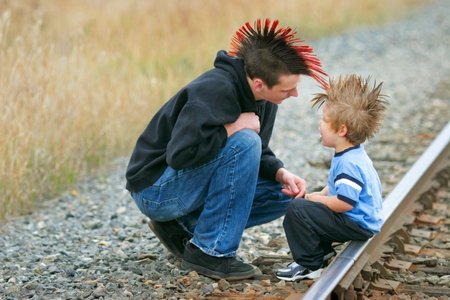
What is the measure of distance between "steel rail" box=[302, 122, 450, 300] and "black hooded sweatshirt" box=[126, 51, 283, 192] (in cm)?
60

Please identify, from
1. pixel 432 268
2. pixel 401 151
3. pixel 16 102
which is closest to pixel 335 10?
pixel 401 151

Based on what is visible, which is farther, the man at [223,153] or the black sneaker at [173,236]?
the black sneaker at [173,236]

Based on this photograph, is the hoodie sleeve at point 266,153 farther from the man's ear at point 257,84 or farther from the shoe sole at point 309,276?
the shoe sole at point 309,276

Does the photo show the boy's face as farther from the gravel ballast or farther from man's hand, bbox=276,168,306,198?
the gravel ballast

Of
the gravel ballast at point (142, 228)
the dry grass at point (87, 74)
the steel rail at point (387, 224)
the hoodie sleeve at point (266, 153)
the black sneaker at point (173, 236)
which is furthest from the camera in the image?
the dry grass at point (87, 74)

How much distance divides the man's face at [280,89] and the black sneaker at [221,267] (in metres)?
0.80

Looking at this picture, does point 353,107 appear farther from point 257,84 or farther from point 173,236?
point 173,236

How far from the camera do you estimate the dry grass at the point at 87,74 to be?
21.4ft

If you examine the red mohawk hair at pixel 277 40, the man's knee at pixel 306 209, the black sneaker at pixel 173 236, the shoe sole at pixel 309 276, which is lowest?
the shoe sole at pixel 309 276

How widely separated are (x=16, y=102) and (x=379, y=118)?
9.72 ft

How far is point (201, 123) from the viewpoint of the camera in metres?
4.24

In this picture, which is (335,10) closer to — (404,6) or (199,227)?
(404,6)

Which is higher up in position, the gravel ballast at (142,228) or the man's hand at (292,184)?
the man's hand at (292,184)

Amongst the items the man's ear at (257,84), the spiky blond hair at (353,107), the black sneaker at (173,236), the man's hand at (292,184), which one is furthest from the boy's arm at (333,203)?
the black sneaker at (173,236)
